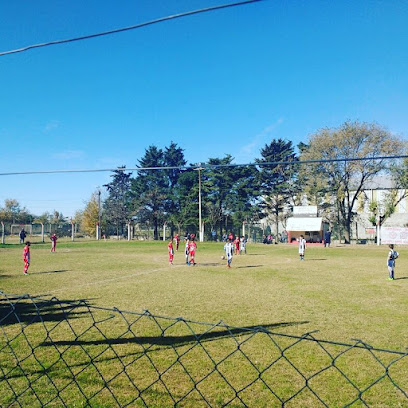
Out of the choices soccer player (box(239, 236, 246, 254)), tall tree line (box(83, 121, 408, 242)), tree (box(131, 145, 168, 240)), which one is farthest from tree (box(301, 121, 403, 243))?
tree (box(131, 145, 168, 240))

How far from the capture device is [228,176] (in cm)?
5684

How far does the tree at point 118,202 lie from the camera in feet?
214

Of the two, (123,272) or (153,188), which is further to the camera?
(153,188)

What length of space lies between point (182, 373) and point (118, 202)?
63465 millimetres

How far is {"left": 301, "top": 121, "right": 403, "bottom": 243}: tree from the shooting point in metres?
42.2

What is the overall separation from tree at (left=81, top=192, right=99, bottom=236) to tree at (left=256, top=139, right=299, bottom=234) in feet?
107

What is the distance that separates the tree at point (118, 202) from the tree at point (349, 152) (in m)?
33.5

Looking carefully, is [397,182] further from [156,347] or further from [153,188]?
[156,347]

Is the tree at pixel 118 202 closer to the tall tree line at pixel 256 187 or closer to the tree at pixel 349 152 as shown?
the tall tree line at pixel 256 187

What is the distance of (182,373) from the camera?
19.2ft

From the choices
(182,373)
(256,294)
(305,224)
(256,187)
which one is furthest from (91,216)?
(182,373)

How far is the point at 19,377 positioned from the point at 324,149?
1758 inches

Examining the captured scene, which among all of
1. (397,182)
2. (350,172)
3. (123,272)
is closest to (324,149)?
(350,172)

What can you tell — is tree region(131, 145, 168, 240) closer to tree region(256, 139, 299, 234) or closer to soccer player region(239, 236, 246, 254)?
tree region(256, 139, 299, 234)
